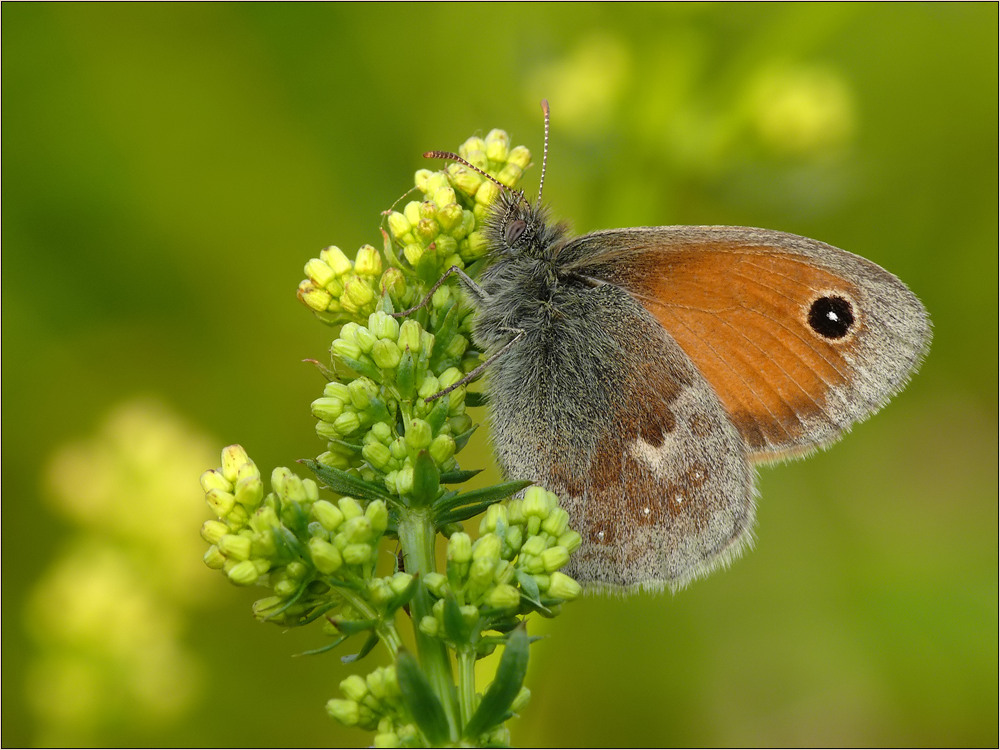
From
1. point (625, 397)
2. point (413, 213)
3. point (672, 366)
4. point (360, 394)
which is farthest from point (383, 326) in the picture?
point (672, 366)

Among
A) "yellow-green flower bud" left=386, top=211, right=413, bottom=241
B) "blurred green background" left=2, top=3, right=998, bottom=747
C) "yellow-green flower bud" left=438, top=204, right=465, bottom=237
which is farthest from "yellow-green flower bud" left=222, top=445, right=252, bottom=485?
"blurred green background" left=2, top=3, right=998, bottom=747

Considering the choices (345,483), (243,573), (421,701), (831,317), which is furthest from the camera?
→ (831,317)

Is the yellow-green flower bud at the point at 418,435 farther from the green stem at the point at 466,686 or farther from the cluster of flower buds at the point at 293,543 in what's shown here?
the green stem at the point at 466,686

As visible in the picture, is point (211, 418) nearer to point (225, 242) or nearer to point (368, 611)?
point (225, 242)

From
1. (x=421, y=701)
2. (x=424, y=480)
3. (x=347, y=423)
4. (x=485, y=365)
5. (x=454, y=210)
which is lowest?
(x=421, y=701)

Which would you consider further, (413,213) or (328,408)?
(413,213)

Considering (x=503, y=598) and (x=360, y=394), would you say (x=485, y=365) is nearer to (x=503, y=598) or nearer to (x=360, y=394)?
(x=360, y=394)
